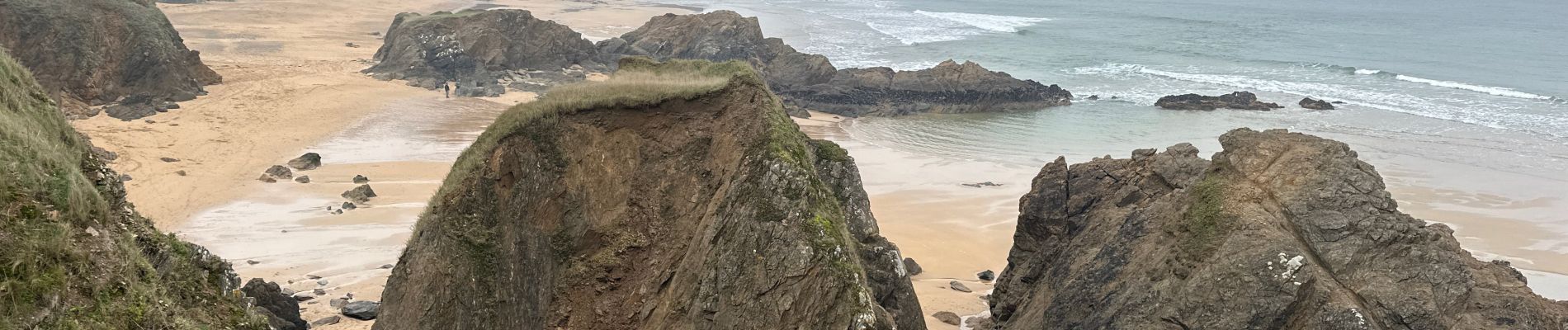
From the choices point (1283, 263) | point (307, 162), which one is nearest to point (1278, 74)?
point (307, 162)

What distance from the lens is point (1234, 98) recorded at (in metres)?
47.4

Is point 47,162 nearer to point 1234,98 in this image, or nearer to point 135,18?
point 135,18

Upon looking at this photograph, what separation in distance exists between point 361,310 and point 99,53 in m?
23.9

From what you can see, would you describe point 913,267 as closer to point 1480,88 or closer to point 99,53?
point 99,53

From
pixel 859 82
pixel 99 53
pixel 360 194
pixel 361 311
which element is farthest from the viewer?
pixel 859 82

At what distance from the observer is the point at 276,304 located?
610 inches

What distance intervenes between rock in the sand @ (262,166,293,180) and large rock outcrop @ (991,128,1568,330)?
1966 centimetres

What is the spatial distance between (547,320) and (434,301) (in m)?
1.43

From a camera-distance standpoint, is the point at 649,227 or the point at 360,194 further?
the point at 360,194

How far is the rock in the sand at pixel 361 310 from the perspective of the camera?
16.5 m

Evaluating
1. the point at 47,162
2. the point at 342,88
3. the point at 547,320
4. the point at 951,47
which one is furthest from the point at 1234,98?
the point at 47,162

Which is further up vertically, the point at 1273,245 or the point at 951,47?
the point at 1273,245

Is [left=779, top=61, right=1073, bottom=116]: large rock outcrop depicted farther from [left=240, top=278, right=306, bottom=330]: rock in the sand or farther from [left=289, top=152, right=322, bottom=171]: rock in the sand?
[left=240, top=278, right=306, bottom=330]: rock in the sand

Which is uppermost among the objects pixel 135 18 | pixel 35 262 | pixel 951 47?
pixel 35 262
